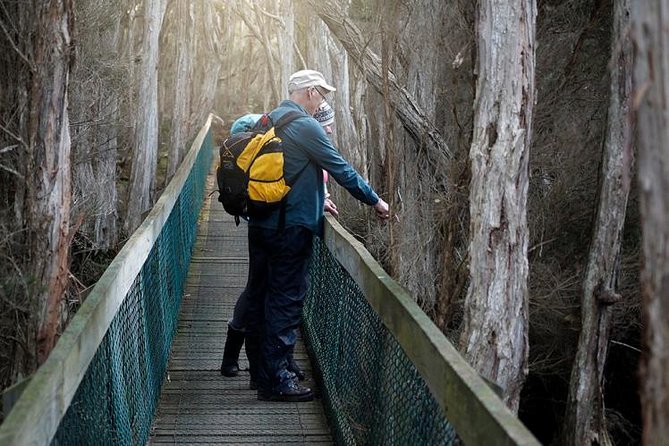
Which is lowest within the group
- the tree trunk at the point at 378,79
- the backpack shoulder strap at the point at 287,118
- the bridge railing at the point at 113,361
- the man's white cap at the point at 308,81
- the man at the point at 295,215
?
the bridge railing at the point at 113,361

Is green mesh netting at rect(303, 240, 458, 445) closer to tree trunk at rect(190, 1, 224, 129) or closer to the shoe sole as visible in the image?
the shoe sole

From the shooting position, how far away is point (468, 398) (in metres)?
2.82

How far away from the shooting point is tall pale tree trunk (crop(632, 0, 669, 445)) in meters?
1.61

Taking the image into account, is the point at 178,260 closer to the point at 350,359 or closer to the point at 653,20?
the point at 350,359

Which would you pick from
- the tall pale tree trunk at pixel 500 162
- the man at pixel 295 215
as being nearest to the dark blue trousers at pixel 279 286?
the man at pixel 295 215

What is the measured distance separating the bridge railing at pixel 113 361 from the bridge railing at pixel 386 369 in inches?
41.8

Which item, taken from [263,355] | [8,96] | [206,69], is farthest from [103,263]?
[206,69]

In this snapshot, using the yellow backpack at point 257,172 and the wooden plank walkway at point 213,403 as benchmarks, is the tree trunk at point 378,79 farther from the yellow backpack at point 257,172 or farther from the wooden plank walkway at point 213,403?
the yellow backpack at point 257,172

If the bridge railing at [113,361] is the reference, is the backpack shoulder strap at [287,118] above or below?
above

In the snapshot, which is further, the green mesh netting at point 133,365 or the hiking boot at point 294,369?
the hiking boot at point 294,369

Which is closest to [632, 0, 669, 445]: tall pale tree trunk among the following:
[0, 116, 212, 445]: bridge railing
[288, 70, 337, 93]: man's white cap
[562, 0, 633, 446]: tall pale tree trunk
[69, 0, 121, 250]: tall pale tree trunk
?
[0, 116, 212, 445]: bridge railing

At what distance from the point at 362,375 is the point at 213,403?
64.4 inches

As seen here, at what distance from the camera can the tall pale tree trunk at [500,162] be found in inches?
228

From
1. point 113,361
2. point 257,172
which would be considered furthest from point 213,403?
point 113,361
